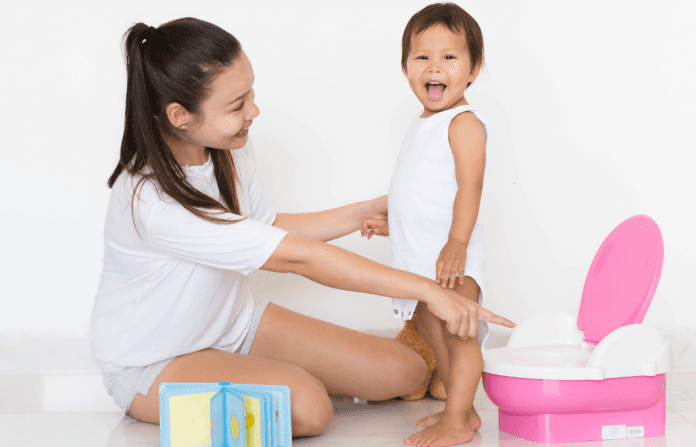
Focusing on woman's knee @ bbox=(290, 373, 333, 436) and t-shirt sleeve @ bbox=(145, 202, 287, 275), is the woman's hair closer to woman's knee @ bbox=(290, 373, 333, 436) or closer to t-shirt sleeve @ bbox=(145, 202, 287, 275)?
t-shirt sleeve @ bbox=(145, 202, 287, 275)

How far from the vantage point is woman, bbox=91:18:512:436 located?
118cm

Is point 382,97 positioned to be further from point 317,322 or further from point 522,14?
point 317,322

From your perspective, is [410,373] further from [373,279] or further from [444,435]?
[373,279]

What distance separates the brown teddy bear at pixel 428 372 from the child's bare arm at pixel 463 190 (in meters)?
0.41

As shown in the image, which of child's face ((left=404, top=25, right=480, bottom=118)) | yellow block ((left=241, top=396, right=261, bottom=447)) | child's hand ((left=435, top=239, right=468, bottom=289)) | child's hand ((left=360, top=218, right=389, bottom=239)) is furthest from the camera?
child's hand ((left=360, top=218, right=389, bottom=239))

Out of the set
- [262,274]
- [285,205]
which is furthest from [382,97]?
[262,274]

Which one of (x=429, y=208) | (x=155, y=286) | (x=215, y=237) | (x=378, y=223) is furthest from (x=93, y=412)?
(x=429, y=208)

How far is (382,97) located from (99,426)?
3.52 ft

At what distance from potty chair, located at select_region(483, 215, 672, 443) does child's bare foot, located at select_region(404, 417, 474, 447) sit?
0.08 m

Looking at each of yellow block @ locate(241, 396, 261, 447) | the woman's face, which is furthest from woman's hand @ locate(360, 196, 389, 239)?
yellow block @ locate(241, 396, 261, 447)

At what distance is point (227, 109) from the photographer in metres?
1.25

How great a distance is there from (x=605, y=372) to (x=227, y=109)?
2.61 ft

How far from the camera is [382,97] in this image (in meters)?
1.89

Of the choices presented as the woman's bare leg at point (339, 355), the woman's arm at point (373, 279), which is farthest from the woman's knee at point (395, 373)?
the woman's arm at point (373, 279)
